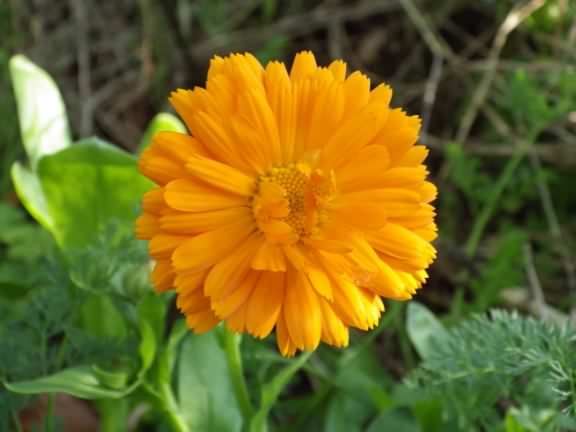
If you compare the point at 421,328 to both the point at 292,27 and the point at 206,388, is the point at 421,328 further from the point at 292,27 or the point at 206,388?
the point at 292,27

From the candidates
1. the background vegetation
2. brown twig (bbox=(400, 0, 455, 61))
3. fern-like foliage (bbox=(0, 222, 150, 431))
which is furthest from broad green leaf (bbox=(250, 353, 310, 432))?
brown twig (bbox=(400, 0, 455, 61))

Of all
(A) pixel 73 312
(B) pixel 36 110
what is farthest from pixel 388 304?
(B) pixel 36 110

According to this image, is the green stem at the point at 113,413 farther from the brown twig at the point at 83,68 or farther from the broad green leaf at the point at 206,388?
the brown twig at the point at 83,68

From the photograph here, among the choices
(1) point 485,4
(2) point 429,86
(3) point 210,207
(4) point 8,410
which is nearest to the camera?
(3) point 210,207

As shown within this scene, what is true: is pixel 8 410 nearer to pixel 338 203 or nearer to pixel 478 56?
pixel 338 203

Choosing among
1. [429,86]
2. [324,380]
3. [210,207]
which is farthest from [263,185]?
[429,86]

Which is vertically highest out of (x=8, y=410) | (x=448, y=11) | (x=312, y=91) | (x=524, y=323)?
(x=312, y=91)

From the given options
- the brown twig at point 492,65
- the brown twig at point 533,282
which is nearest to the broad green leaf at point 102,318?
the brown twig at point 533,282

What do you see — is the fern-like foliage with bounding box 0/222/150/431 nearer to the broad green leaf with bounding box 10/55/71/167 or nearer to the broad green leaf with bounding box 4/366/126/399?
the broad green leaf with bounding box 4/366/126/399
